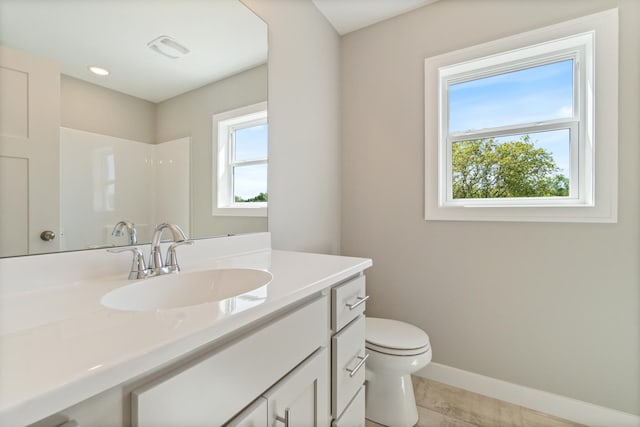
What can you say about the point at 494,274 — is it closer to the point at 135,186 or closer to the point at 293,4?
the point at 135,186

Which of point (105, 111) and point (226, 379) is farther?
point (105, 111)

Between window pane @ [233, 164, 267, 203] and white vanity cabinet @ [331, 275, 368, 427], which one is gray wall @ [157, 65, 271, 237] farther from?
white vanity cabinet @ [331, 275, 368, 427]

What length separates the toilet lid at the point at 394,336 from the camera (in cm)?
137

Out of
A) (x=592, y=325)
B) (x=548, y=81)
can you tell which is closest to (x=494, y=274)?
(x=592, y=325)

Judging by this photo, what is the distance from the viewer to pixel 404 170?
1.87m

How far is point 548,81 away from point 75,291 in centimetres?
230

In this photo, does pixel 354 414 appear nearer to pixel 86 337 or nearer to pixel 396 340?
pixel 396 340

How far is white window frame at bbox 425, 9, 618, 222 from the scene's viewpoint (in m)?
1.36

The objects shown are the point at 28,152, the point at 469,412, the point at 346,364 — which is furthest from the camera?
the point at 469,412

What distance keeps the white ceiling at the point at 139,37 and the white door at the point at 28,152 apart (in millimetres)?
52

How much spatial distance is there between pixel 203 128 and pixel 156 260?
1.85 ft

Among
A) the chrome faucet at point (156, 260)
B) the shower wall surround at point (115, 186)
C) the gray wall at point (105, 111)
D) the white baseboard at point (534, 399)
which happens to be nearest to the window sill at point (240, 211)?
the shower wall surround at point (115, 186)

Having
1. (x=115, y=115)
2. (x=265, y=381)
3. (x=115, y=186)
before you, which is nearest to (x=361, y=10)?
(x=115, y=115)

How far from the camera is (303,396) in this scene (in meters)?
0.75
